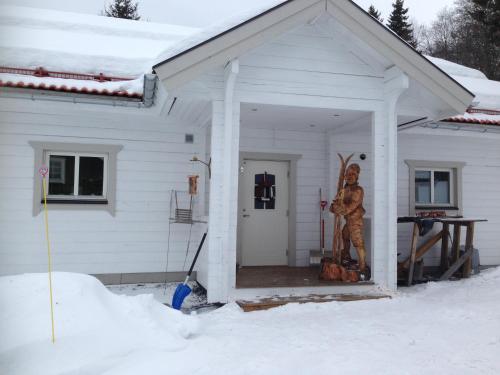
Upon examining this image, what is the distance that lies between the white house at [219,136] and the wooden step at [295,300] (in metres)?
0.22

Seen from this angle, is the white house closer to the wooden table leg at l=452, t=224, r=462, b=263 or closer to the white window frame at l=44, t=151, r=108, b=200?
the white window frame at l=44, t=151, r=108, b=200

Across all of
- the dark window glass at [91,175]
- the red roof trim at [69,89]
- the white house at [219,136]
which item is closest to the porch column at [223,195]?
the white house at [219,136]

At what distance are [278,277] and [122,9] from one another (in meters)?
31.4

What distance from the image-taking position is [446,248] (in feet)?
31.0

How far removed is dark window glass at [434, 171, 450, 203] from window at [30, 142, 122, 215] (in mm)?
7263

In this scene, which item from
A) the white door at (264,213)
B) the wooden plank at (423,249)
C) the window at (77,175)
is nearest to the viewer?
the window at (77,175)

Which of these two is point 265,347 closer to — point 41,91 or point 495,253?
point 41,91

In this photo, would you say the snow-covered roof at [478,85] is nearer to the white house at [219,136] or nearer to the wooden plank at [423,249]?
the white house at [219,136]

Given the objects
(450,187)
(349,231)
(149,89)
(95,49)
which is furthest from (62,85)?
(450,187)

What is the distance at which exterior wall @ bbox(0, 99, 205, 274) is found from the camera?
25.2 feet

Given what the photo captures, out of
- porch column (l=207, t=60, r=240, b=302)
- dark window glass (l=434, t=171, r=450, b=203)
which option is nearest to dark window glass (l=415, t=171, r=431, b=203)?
dark window glass (l=434, t=171, r=450, b=203)

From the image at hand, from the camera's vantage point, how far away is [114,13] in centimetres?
3334

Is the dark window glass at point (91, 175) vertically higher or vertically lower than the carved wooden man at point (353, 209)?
higher

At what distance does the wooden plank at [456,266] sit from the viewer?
871 cm
